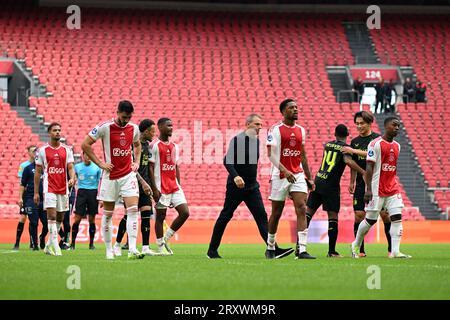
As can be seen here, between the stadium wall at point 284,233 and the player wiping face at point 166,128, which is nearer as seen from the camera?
the player wiping face at point 166,128

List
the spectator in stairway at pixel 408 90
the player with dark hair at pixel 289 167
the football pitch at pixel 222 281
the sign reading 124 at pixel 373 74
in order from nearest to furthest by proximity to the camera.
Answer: the football pitch at pixel 222 281
the player with dark hair at pixel 289 167
the spectator in stairway at pixel 408 90
the sign reading 124 at pixel 373 74

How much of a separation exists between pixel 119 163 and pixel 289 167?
8.67ft

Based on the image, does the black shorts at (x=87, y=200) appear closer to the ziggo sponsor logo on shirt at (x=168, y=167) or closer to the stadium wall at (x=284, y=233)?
the ziggo sponsor logo on shirt at (x=168, y=167)

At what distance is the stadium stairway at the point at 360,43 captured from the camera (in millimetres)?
40344

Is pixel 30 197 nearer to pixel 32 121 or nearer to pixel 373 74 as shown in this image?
pixel 32 121

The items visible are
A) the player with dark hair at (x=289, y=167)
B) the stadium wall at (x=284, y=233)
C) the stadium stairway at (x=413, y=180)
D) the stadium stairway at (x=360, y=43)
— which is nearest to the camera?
the player with dark hair at (x=289, y=167)

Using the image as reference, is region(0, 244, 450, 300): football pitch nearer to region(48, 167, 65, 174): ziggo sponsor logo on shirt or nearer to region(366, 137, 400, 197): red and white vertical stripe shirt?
region(366, 137, 400, 197): red and white vertical stripe shirt

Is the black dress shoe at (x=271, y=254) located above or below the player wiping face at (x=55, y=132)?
below

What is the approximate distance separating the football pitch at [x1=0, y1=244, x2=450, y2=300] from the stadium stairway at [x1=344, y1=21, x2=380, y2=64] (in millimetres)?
28956

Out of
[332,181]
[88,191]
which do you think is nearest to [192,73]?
[88,191]

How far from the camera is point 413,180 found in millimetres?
32781

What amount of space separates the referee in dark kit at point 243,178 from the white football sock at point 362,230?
136 cm

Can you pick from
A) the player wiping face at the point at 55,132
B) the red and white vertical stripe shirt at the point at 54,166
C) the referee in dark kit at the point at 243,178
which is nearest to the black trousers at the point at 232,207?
the referee in dark kit at the point at 243,178
